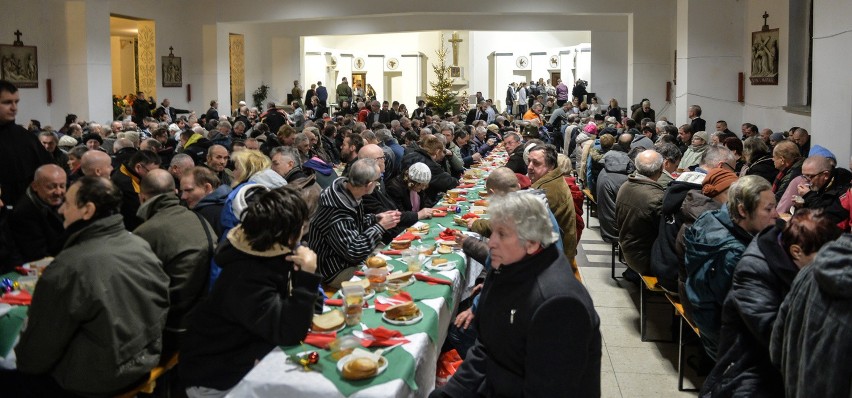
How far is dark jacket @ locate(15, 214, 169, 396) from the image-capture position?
3352 millimetres

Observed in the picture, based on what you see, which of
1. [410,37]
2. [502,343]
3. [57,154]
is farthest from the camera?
[410,37]

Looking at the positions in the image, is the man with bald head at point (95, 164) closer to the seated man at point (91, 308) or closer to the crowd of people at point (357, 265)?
the crowd of people at point (357, 265)

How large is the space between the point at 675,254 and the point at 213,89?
1933cm

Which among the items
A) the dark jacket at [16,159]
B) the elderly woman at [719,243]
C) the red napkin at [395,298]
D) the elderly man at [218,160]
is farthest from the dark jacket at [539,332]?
the elderly man at [218,160]

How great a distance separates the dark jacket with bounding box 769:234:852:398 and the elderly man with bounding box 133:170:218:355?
2.92m

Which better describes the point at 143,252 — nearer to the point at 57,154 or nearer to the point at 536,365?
the point at 536,365

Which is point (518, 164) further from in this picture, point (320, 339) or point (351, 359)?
point (351, 359)

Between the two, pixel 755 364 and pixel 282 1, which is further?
pixel 282 1

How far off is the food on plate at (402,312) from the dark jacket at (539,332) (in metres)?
0.69

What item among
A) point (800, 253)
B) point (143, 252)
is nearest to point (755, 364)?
point (800, 253)

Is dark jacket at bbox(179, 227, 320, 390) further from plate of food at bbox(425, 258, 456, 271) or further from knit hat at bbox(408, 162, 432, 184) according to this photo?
knit hat at bbox(408, 162, 432, 184)

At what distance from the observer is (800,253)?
3.29 meters

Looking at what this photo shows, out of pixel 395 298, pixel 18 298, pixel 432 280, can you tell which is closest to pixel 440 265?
pixel 432 280

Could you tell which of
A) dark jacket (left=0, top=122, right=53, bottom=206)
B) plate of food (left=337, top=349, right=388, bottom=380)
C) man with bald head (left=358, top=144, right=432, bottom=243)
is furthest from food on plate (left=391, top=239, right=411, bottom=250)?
dark jacket (left=0, top=122, right=53, bottom=206)
